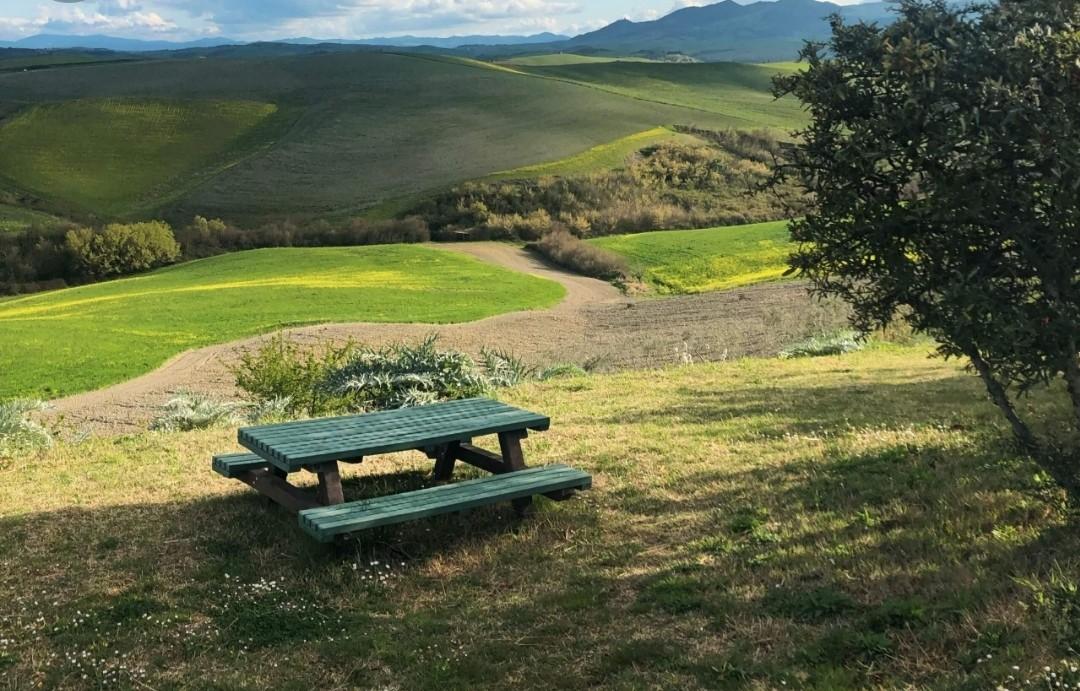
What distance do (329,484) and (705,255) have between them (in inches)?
1932

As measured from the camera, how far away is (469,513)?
6766mm

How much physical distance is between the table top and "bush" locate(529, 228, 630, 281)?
141 ft

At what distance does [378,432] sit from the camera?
22.9 feet

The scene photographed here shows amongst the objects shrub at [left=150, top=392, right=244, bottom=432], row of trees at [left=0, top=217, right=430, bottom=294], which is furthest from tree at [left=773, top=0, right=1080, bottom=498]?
row of trees at [left=0, top=217, right=430, bottom=294]

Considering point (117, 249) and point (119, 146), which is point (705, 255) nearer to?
point (117, 249)

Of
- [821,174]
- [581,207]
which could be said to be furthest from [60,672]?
[581,207]

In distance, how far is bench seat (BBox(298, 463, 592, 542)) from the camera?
5.60m

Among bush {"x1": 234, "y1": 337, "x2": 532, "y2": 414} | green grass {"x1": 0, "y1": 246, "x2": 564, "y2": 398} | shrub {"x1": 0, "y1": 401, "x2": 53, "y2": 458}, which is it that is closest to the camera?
shrub {"x1": 0, "y1": 401, "x2": 53, "y2": 458}

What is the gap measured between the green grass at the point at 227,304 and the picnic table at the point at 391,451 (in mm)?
19097

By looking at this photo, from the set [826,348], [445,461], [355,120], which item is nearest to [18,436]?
[445,461]

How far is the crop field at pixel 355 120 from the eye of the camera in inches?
2891

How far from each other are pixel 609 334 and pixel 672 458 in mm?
25422

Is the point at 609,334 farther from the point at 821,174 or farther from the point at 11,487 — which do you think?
the point at 821,174

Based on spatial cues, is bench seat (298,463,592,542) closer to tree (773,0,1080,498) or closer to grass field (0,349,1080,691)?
grass field (0,349,1080,691)
